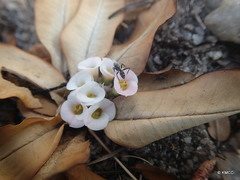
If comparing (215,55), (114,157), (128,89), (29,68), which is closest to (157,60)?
(215,55)

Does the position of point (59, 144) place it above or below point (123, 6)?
below

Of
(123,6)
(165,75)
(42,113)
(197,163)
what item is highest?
(123,6)

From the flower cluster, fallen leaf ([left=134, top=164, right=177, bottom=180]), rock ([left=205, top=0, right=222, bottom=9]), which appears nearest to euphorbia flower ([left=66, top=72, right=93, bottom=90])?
the flower cluster

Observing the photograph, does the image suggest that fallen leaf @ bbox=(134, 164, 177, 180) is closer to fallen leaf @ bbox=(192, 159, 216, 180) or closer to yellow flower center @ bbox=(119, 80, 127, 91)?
fallen leaf @ bbox=(192, 159, 216, 180)

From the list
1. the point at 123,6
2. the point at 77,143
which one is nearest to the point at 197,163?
the point at 77,143

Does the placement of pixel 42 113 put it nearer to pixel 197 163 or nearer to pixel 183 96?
pixel 183 96

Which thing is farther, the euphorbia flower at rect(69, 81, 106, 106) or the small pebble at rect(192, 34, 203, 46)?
the small pebble at rect(192, 34, 203, 46)

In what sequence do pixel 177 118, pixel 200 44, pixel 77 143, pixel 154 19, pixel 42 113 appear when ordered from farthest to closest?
pixel 200 44 → pixel 154 19 → pixel 42 113 → pixel 77 143 → pixel 177 118
